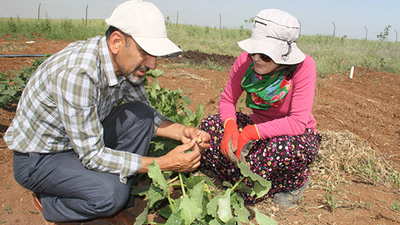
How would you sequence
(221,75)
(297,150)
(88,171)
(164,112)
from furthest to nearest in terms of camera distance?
1. (221,75)
2. (164,112)
3. (297,150)
4. (88,171)

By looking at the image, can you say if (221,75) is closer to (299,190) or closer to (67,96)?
(299,190)

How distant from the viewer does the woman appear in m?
1.72

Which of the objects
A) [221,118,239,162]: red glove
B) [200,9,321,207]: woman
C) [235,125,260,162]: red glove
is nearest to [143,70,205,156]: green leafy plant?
[200,9,321,207]: woman

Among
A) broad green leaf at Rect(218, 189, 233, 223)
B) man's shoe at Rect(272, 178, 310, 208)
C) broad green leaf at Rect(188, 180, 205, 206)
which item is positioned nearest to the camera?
broad green leaf at Rect(218, 189, 233, 223)

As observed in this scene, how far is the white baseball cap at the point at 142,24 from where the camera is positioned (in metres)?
1.43

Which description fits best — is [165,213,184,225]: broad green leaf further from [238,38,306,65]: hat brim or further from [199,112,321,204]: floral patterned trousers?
[238,38,306,65]: hat brim

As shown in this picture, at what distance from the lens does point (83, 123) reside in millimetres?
1455

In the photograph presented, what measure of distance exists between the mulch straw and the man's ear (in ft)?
5.91

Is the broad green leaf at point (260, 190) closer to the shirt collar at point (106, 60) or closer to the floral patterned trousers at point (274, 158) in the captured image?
the floral patterned trousers at point (274, 158)

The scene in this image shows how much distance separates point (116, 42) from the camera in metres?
1.50

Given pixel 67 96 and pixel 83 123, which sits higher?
pixel 67 96

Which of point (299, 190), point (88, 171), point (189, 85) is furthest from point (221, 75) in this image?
point (88, 171)

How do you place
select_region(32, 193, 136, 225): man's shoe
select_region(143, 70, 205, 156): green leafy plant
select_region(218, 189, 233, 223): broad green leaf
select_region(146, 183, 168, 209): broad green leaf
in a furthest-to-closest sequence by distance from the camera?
select_region(143, 70, 205, 156): green leafy plant < select_region(32, 193, 136, 225): man's shoe < select_region(146, 183, 168, 209): broad green leaf < select_region(218, 189, 233, 223): broad green leaf

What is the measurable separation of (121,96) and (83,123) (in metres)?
0.53
